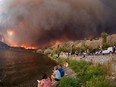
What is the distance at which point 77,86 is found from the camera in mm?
26203

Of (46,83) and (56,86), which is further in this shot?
(56,86)

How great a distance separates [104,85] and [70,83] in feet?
19.7

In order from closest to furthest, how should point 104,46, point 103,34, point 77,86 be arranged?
point 77,86 < point 104,46 < point 103,34

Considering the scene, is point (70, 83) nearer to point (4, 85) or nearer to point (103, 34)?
point (4, 85)

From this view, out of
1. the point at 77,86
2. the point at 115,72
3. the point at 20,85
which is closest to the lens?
the point at 77,86

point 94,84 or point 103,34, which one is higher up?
point 103,34

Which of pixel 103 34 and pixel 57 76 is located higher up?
pixel 103 34

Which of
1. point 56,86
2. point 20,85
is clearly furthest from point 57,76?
point 20,85

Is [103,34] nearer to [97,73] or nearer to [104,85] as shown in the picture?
[97,73]

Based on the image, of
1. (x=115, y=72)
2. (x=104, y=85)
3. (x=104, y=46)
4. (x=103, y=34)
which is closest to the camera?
(x=104, y=85)

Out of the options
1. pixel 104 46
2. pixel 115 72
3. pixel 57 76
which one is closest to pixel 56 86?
pixel 57 76

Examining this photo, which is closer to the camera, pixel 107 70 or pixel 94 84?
pixel 94 84

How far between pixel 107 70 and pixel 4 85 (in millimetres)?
16293

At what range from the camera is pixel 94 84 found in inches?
851
